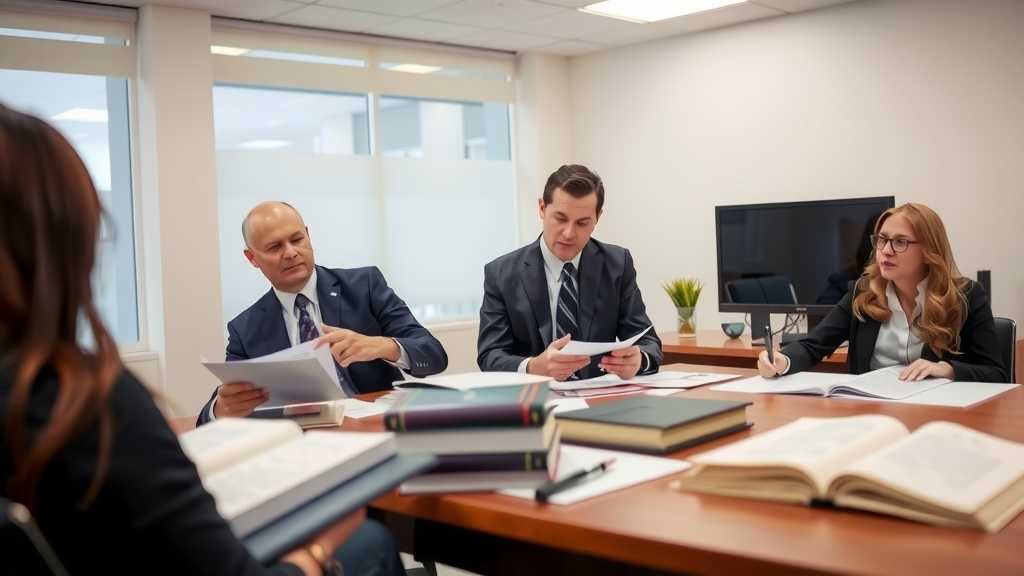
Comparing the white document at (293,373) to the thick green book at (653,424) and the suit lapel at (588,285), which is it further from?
the suit lapel at (588,285)

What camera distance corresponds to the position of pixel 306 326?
279 cm

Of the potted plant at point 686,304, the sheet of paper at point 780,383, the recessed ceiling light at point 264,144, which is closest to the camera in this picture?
the sheet of paper at point 780,383

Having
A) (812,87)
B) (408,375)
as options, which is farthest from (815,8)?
(408,375)

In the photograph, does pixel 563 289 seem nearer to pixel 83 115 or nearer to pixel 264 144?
pixel 264 144

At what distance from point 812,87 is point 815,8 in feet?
1.53

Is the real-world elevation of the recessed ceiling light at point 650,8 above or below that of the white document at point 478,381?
above

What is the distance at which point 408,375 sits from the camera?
2877mm

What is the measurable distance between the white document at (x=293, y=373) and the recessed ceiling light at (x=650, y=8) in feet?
12.2

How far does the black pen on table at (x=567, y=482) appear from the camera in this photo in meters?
1.37

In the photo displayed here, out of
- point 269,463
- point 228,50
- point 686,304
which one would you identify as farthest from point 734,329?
point 269,463

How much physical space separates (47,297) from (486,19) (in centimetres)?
486

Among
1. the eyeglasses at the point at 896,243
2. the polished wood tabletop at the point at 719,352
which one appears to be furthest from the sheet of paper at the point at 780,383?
the polished wood tabletop at the point at 719,352

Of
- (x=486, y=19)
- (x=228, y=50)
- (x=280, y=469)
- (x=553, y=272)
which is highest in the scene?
(x=486, y=19)

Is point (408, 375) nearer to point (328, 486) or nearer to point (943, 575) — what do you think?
point (328, 486)
